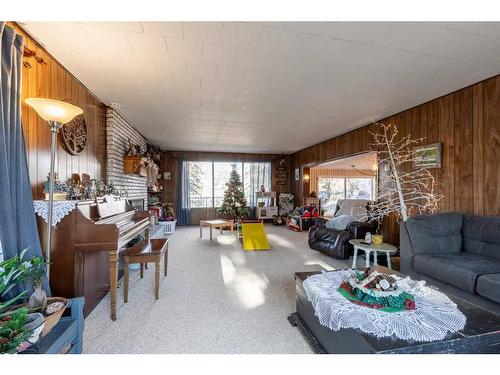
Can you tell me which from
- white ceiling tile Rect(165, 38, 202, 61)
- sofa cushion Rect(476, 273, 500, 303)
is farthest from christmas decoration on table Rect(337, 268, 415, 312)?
white ceiling tile Rect(165, 38, 202, 61)

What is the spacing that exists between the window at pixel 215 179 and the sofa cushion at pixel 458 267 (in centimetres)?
584

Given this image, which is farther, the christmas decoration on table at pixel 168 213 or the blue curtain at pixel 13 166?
the christmas decoration on table at pixel 168 213

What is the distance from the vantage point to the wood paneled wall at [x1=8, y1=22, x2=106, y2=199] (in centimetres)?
187

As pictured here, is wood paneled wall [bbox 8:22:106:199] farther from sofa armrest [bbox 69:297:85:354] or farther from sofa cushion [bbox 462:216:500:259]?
sofa cushion [bbox 462:216:500:259]

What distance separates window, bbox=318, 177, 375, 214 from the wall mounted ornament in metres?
8.90

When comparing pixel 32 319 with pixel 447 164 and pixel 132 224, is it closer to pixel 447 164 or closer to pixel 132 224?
pixel 132 224

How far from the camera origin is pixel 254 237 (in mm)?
4594

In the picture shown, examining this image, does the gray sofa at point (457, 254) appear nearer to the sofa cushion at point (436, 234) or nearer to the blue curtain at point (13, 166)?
the sofa cushion at point (436, 234)

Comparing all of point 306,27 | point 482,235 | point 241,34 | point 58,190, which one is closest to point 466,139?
point 482,235

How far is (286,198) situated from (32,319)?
7188 mm

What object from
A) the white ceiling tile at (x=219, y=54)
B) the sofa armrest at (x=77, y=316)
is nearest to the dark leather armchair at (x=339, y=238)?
the white ceiling tile at (x=219, y=54)

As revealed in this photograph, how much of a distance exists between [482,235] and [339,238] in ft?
5.45

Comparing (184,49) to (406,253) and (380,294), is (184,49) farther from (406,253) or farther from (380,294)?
(406,253)

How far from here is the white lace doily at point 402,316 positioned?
1176 mm
